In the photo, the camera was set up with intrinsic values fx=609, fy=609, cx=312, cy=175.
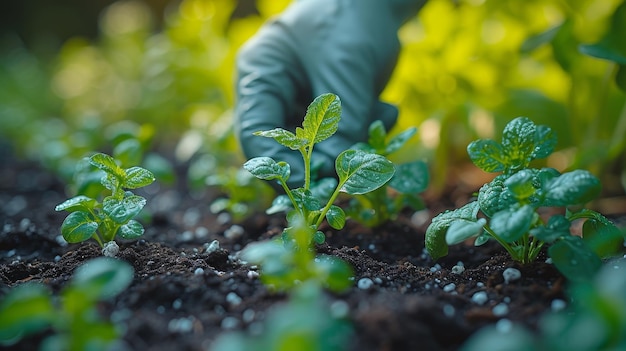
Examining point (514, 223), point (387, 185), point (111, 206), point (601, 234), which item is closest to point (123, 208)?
point (111, 206)

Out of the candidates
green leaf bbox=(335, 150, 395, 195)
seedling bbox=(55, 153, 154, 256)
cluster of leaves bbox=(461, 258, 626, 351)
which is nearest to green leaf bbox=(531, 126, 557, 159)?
green leaf bbox=(335, 150, 395, 195)

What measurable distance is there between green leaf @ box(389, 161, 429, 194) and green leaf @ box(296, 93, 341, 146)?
0.20 meters

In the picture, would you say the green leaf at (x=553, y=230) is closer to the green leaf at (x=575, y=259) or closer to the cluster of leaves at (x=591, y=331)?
the green leaf at (x=575, y=259)

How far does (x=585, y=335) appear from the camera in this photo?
1.70 feet

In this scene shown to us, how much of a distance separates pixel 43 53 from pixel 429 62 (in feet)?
9.34

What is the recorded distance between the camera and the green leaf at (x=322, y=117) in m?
0.85

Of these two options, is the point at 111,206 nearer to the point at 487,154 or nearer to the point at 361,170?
the point at 361,170

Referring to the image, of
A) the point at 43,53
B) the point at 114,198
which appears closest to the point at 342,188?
the point at 114,198

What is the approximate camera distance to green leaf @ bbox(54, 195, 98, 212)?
0.88 meters

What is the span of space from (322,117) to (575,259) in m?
0.38

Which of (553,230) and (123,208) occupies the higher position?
(123,208)

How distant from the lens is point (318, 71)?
1083 millimetres

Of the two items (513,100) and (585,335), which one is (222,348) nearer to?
(585,335)

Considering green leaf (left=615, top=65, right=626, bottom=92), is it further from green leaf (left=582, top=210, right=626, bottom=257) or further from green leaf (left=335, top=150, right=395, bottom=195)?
green leaf (left=335, top=150, right=395, bottom=195)
